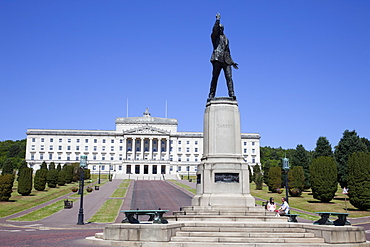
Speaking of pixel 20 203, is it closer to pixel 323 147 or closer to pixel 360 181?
pixel 360 181

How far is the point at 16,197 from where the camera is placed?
1965 inches

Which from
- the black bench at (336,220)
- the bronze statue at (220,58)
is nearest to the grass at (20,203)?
the bronze statue at (220,58)

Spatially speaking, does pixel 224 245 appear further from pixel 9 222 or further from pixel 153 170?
pixel 153 170

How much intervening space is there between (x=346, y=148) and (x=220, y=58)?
47333 mm

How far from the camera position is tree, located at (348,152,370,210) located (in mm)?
39438

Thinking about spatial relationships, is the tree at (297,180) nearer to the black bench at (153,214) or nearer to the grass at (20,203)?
the grass at (20,203)

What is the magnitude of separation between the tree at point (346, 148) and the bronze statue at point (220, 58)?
144 feet

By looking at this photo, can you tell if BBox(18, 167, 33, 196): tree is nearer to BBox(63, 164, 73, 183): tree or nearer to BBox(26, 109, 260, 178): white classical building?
BBox(63, 164, 73, 183): tree

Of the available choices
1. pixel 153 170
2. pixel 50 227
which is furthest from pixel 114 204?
pixel 153 170

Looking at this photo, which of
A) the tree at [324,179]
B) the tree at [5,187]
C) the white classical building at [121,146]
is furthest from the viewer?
the white classical building at [121,146]

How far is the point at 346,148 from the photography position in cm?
6100

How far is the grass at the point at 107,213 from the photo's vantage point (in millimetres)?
31633

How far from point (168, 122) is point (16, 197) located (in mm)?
102295

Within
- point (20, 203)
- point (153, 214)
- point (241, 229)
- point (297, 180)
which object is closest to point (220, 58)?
point (153, 214)
